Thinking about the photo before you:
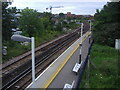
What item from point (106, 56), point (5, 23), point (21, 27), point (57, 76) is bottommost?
point (57, 76)

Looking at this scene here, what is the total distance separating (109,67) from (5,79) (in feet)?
24.0

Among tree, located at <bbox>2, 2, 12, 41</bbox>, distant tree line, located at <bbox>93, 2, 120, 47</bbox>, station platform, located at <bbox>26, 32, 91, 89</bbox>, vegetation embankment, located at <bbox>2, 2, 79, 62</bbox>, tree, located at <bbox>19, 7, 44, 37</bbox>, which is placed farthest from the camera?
tree, located at <bbox>19, 7, 44, 37</bbox>

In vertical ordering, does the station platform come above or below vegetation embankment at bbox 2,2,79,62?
below

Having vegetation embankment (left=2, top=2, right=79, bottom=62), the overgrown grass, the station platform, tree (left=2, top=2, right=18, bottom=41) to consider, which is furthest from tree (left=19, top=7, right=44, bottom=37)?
the overgrown grass

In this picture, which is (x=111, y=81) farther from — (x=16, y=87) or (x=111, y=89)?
(x=16, y=87)

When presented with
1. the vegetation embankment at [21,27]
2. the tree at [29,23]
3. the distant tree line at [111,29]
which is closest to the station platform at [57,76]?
the vegetation embankment at [21,27]

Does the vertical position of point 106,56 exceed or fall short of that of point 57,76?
it exceeds it

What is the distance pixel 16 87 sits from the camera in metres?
13.2

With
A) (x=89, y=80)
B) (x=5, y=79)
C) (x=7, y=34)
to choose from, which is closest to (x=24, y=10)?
(x=7, y=34)

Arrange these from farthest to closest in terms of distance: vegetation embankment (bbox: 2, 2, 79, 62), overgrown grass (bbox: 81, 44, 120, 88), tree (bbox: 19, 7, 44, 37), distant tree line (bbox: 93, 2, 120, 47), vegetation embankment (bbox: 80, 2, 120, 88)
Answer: tree (bbox: 19, 7, 44, 37) < distant tree line (bbox: 93, 2, 120, 47) < vegetation embankment (bbox: 2, 2, 79, 62) < vegetation embankment (bbox: 80, 2, 120, 88) < overgrown grass (bbox: 81, 44, 120, 88)

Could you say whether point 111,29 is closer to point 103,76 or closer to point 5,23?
point 5,23

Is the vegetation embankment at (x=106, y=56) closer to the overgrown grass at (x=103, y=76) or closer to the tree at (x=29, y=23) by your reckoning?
the overgrown grass at (x=103, y=76)

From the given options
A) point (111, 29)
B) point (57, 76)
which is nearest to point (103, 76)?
point (57, 76)

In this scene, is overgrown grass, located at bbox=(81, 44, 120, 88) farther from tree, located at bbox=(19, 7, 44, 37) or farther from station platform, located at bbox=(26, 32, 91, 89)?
tree, located at bbox=(19, 7, 44, 37)
